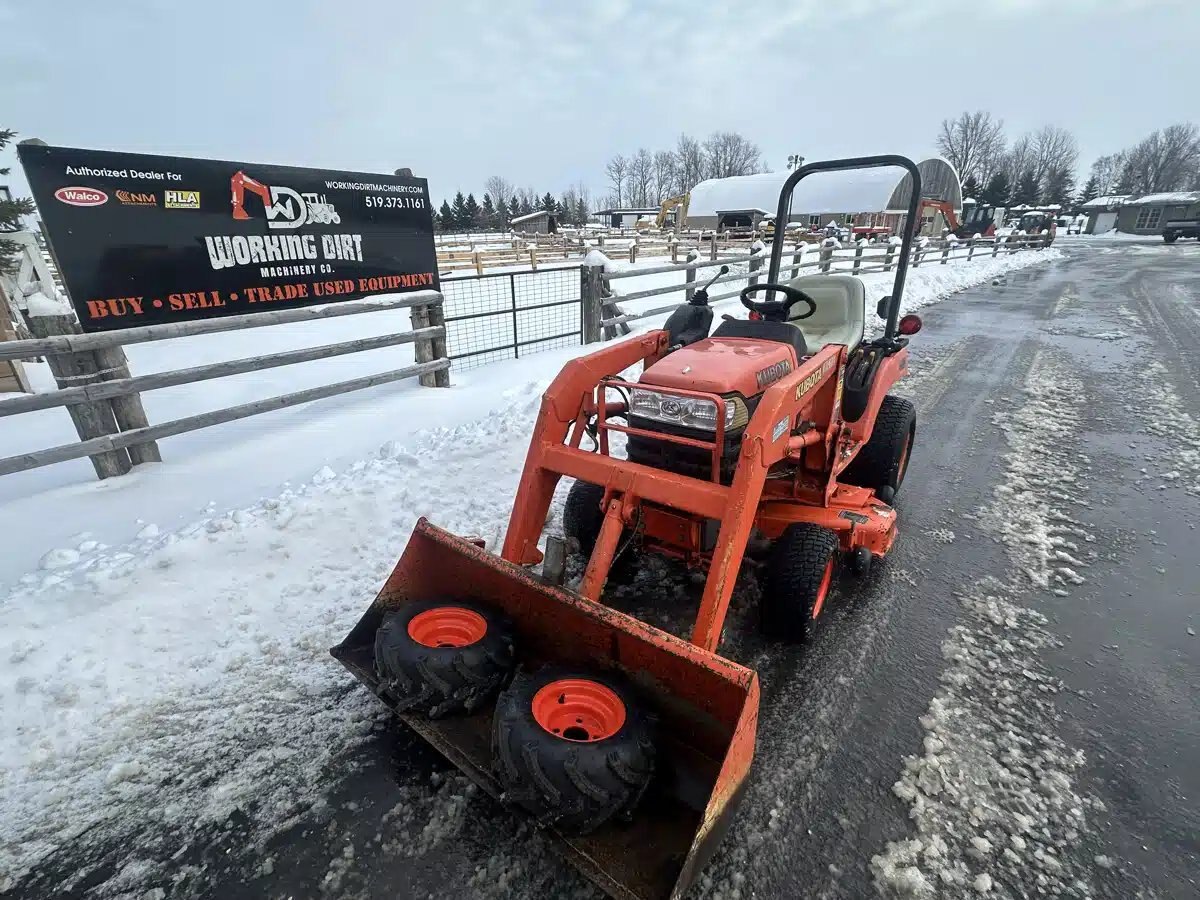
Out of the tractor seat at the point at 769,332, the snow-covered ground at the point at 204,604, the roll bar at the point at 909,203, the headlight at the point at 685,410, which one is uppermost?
the roll bar at the point at 909,203

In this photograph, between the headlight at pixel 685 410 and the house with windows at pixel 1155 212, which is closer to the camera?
the headlight at pixel 685 410

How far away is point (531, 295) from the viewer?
1380 centimetres

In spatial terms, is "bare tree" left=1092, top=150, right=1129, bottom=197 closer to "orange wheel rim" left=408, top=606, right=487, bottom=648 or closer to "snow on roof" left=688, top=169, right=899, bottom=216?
"snow on roof" left=688, top=169, right=899, bottom=216

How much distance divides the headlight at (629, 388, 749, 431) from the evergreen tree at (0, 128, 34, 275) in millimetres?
5122

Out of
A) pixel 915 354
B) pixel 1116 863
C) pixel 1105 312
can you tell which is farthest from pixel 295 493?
pixel 1105 312

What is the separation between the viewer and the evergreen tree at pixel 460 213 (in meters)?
61.3

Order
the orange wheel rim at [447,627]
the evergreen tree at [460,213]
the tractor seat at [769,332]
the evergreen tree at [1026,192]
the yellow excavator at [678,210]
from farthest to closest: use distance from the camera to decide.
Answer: the evergreen tree at [1026,192] < the evergreen tree at [460,213] < the yellow excavator at [678,210] < the tractor seat at [769,332] < the orange wheel rim at [447,627]

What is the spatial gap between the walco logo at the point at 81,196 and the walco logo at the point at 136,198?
8 cm

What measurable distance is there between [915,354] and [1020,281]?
44.2 ft

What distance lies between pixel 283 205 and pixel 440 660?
4.20 meters

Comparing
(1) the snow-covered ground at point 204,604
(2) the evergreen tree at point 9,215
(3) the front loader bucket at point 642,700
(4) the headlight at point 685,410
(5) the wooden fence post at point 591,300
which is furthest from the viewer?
(5) the wooden fence post at point 591,300

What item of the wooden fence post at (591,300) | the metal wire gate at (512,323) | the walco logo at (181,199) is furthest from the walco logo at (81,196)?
the wooden fence post at (591,300)

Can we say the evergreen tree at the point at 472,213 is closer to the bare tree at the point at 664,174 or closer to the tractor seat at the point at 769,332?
the bare tree at the point at 664,174

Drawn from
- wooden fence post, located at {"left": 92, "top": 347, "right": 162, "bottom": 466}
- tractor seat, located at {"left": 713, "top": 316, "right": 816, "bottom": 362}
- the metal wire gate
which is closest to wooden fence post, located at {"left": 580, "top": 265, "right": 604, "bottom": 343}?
the metal wire gate
